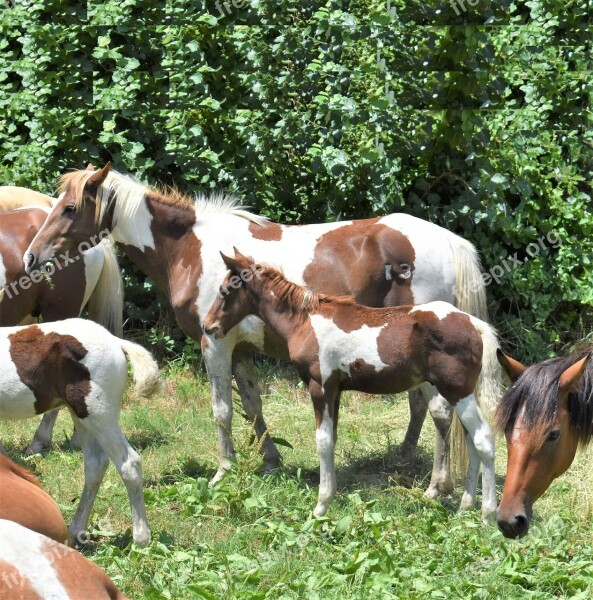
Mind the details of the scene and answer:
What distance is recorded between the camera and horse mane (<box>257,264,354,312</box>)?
6180mm

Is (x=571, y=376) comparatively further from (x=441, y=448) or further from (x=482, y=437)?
(x=441, y=448)

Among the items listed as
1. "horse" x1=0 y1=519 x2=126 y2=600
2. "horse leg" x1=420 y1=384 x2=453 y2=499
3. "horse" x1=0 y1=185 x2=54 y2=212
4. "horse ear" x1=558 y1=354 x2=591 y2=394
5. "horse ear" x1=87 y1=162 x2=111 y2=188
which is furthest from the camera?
"horse" x1=0 y1=185 x2=54 y2=212

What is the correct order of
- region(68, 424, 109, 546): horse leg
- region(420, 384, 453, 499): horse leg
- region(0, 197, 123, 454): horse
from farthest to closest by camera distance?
region(0, 197, 123, 454): horse < region(420, 384, 453, 499): horse leg < region(68, 424, 109, 546): horse leg

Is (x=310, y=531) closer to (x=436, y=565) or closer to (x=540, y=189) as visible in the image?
(x=436, y=565)

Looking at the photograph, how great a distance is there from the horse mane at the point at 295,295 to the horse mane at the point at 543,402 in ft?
5.76

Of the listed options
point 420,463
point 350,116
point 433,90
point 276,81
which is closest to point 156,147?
point 276,81

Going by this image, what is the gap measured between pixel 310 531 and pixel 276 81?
15.1 feet

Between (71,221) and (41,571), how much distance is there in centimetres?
477

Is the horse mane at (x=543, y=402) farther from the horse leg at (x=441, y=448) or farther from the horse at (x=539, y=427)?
the horse leg at (x=441, y=448)

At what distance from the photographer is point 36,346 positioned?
545 cm

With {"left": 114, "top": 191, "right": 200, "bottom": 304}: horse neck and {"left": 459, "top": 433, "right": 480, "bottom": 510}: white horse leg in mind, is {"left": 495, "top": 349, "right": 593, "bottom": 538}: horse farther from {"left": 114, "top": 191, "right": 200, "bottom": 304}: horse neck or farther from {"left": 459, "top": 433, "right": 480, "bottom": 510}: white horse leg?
{"left": 114, "top": 191, "right": 200, "bottom": 304}: horse neck

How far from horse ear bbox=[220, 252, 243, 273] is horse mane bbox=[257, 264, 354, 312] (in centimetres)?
14

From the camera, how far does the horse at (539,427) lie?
4.48 meters

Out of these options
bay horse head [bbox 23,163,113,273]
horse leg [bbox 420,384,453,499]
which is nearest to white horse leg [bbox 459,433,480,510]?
horse leg [bbox 420,384,453,499]
